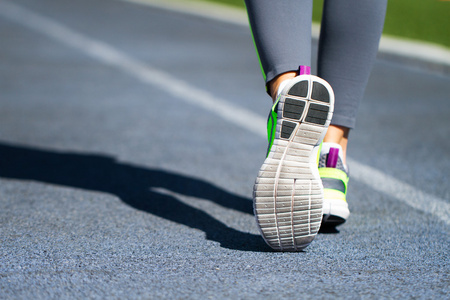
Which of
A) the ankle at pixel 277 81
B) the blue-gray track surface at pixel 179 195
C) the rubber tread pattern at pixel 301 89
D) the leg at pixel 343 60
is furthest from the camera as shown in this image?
the leg at pixel 343 60

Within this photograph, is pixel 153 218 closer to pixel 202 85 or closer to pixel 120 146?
pixel 120 146

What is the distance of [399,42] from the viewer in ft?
25.7

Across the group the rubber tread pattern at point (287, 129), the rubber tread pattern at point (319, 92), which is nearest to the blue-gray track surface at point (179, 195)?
the rubber tread pattern at point (287, 129)

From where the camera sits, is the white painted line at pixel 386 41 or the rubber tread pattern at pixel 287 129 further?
the white painted line at pixel 386 41

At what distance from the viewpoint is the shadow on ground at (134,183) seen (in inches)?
86.7

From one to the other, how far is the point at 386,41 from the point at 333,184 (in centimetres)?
623

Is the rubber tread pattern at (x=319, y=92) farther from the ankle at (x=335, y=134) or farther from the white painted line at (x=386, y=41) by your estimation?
the white painted line at (x=386, y=41)

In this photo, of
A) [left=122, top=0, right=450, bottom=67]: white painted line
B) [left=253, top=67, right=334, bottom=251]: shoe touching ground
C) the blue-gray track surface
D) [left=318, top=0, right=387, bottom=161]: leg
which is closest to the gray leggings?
[left=318, top=0, right=387, bottom=161]: leg

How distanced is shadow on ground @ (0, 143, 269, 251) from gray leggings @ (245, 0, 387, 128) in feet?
1.75

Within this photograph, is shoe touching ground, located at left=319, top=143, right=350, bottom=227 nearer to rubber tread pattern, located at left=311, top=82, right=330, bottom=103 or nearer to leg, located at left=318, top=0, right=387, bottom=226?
leg, located at left=318, top=0, right=387, bottom=226

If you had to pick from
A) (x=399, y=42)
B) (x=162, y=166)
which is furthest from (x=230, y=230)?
(x=399, y=42)

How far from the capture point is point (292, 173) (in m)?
1.83

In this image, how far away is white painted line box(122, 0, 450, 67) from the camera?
685cm

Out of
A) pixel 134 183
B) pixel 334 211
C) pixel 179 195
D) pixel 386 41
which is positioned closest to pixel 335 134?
pixel 334 211
